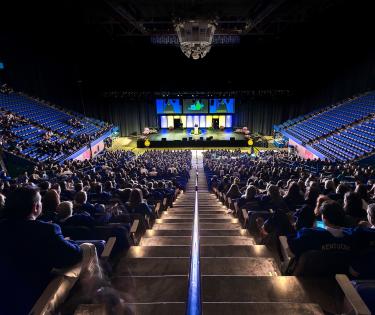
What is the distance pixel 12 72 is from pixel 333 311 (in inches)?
1193

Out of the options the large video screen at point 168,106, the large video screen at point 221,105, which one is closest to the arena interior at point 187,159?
the large video screen at point 221,105

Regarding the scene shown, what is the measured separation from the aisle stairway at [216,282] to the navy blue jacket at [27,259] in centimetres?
73

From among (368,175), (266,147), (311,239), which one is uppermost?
(311,239)

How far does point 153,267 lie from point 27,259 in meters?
1.61

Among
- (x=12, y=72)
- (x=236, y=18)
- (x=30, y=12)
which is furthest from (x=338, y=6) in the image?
(x=12, y=72)

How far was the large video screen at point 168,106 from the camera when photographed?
36125mm

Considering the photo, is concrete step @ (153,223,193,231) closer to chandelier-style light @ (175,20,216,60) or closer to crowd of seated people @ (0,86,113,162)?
chandelier-style light @ (175,20,216,60)

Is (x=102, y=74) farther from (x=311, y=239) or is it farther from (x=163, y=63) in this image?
(x=311, y=239)

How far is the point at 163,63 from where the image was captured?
111 feet

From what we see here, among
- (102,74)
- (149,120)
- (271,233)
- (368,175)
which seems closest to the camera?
(271,233)

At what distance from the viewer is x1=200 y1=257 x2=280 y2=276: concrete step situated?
333cm

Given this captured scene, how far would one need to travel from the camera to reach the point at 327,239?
291 cm

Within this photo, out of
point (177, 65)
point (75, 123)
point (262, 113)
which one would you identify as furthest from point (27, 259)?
point (262, 113)

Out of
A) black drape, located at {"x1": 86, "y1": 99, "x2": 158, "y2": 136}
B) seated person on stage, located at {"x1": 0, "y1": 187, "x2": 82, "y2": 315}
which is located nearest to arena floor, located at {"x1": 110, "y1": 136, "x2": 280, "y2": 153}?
black drape, located at {"x1": 86, "y1": 99, "x2": 158, "y2": 136}
